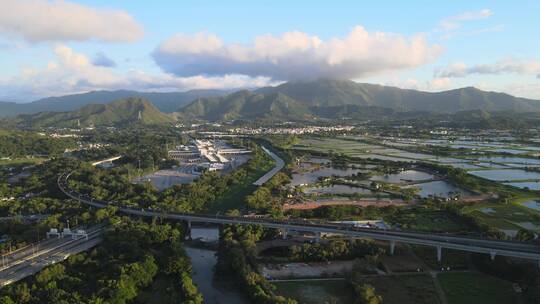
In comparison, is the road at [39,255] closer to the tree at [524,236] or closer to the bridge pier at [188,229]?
the bridge pier at [188,229]

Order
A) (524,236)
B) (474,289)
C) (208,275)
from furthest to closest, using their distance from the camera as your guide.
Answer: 1. (524,236)
2. (208,275)
3. (474,289)

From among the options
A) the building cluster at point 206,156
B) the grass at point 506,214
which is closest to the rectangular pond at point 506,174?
the grass at point 506,214

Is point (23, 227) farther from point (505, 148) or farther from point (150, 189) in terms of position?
point (505, 148)

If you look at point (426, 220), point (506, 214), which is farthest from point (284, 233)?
point (506, 214)

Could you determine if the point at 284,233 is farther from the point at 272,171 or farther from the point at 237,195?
the point at 272,171

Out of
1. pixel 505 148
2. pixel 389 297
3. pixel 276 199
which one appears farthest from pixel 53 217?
pixel 505 148

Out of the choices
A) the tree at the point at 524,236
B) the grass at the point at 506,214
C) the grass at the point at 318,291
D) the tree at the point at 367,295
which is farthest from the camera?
the grass at the point at 506,214

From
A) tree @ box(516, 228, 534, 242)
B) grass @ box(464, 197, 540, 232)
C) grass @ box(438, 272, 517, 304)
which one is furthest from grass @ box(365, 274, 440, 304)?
grass @ box(464, 197, 540, 232)
